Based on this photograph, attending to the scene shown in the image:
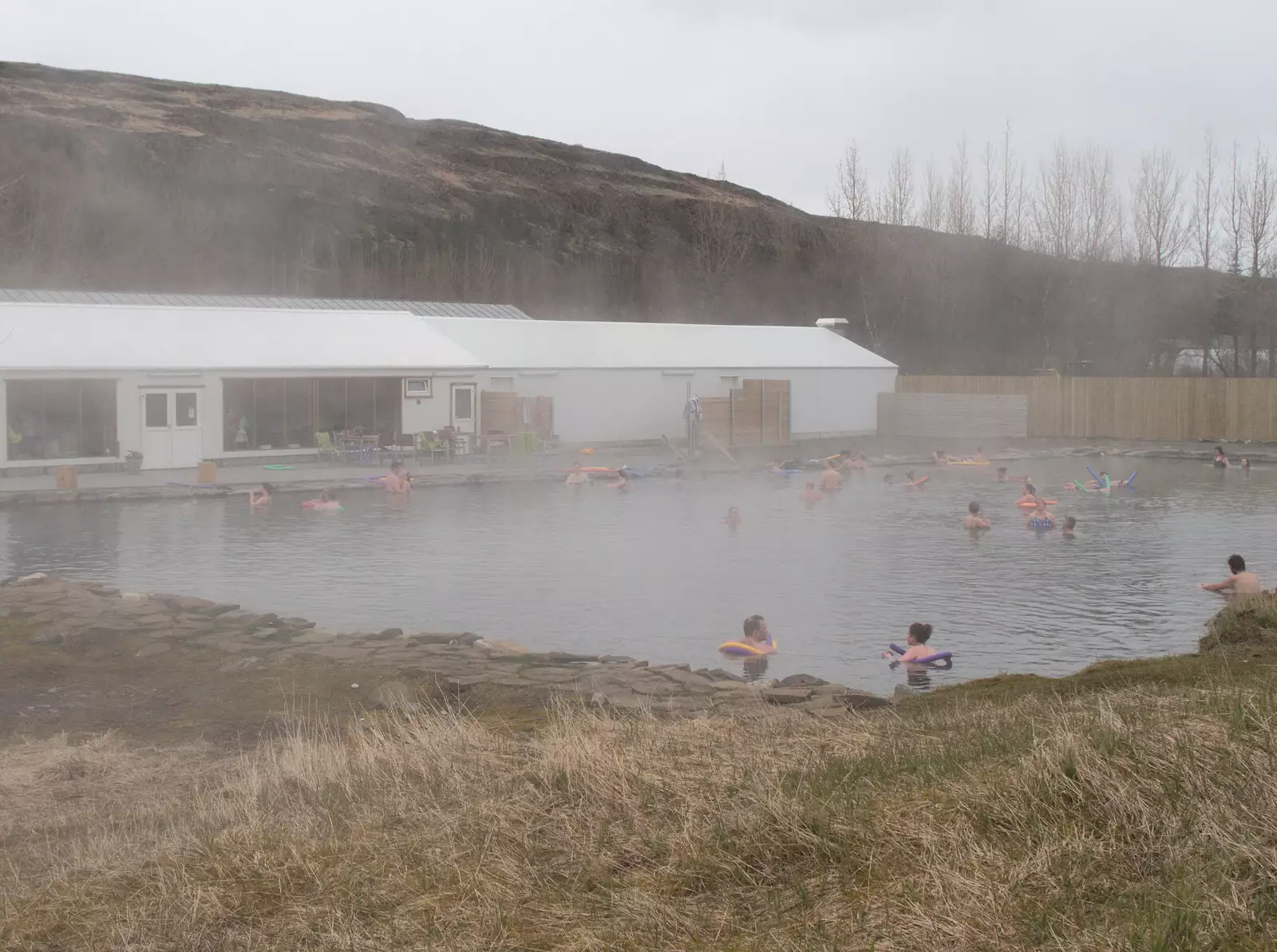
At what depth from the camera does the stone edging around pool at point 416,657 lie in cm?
911

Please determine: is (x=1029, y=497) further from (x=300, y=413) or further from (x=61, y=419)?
(x=61, y=419)

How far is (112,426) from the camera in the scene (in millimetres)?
26750

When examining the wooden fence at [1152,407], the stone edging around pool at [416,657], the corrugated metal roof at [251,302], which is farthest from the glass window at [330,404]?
the wooden fence at [1152,407]

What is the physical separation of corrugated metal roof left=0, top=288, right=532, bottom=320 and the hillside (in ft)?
88.3

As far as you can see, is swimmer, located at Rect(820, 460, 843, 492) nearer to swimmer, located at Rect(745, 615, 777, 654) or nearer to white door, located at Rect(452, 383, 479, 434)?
white door, located at Rect(452, 383, 479, 434)

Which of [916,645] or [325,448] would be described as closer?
[916,645]

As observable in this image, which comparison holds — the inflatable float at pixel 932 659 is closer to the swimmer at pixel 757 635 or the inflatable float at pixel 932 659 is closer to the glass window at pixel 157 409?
the swimmer at pixel 757 635

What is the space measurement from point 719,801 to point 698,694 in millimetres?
4111

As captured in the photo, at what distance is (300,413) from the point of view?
3009cm

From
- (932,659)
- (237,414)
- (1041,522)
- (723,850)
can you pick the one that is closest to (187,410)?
(237,414)

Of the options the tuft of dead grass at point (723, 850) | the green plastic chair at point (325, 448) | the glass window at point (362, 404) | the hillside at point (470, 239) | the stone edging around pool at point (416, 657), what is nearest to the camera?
the tuft of dead grass at point (723, 850)

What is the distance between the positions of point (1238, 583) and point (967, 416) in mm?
27889

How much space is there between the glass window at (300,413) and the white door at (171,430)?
2783 mm

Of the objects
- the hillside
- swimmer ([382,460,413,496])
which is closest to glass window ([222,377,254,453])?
swimmer ([382,460,413,496])
